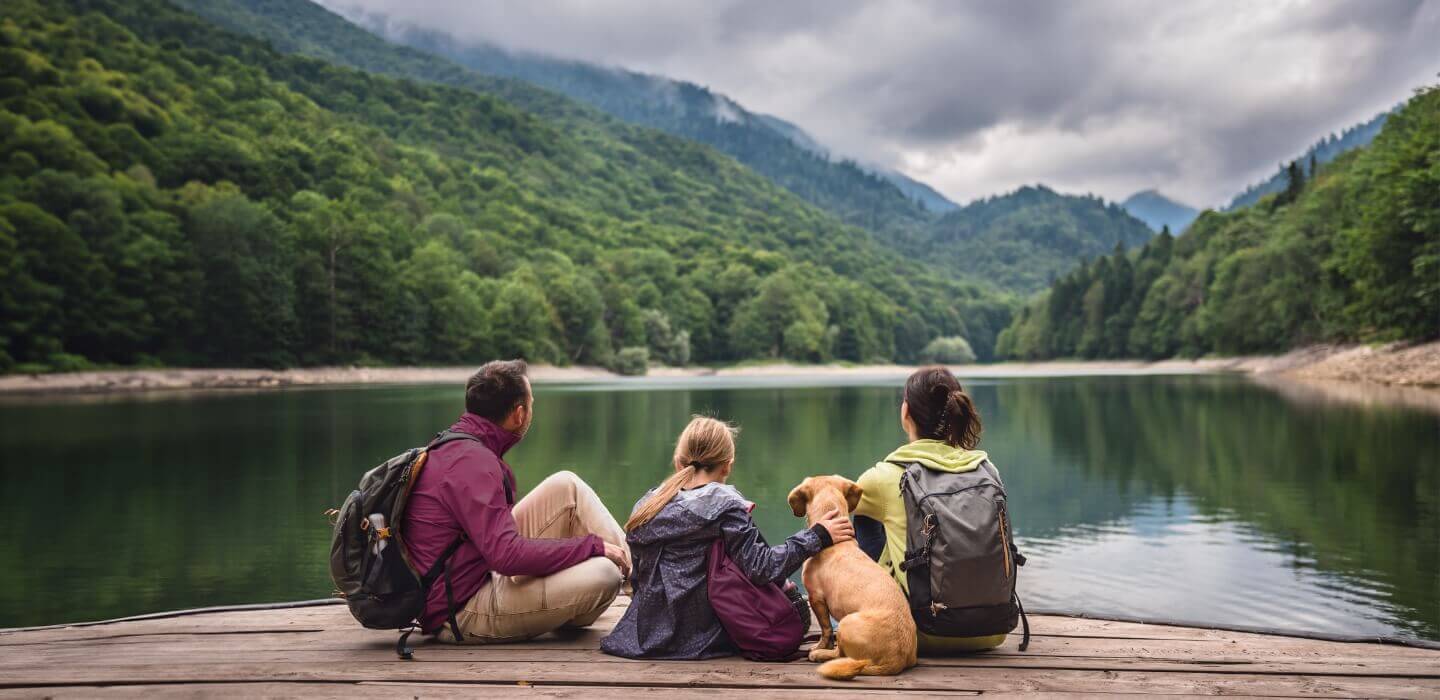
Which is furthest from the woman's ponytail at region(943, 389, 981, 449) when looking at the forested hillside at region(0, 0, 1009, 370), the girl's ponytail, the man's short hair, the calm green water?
the forested hillside at region(0, 0, 1009, 370)

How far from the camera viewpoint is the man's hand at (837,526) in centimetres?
422


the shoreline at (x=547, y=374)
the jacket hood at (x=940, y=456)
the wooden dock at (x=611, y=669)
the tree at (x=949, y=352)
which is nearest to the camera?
the wooden dock at (x=611, y=669)

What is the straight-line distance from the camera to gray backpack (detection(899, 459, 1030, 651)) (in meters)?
4.24

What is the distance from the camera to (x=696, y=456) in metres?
4.51

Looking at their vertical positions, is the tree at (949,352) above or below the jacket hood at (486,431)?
above

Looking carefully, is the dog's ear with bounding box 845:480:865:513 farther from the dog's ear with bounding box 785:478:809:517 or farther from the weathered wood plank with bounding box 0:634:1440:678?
the weathered wood plank with bounding box 0:634:1440:678

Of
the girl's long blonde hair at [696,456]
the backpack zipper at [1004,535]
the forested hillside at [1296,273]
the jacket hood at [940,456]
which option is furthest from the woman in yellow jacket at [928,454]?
the forested hillside at [1296,273]

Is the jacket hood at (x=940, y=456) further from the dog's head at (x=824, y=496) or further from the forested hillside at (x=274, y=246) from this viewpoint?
the forested hillside at (x=274, y=246)

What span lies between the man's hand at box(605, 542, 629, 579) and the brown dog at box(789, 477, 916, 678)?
3.54ft

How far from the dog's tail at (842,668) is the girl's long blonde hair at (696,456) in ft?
3.63

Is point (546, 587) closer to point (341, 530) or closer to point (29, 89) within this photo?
point (341, 530)

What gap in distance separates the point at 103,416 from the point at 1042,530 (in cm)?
3491

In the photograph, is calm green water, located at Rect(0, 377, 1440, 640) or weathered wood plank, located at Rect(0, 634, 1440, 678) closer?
weathered wood plank, located at Rect(0, 634, 1440, 678)

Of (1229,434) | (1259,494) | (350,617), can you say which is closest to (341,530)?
(350,617)
